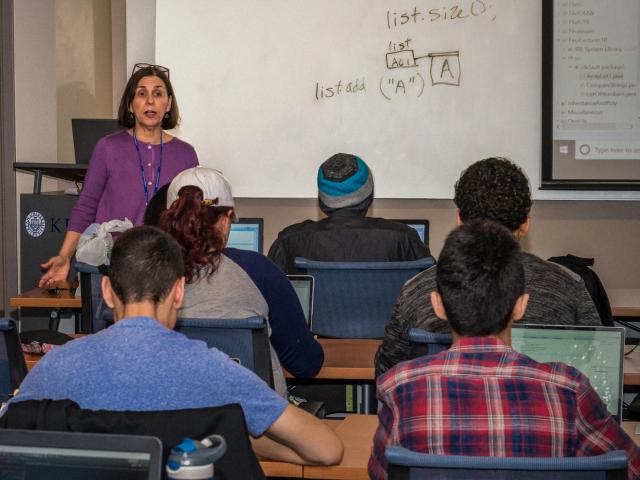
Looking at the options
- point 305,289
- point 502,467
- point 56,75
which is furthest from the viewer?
→ point 56,75

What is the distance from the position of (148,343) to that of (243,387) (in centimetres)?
17

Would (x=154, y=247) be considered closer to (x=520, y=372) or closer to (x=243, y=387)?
(x=243, y=387)

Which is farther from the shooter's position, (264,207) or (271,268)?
(264,207)

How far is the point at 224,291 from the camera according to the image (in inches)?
92.4

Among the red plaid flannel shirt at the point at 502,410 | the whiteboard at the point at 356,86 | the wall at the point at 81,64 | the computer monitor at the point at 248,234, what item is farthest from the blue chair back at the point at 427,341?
the wall at the point at 81,64

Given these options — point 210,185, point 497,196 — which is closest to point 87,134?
point 210,185

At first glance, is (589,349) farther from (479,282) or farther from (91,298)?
(91,298)

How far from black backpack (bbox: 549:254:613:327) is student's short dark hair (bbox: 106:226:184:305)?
2107mm

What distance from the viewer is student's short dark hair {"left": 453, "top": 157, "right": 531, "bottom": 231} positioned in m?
2.50

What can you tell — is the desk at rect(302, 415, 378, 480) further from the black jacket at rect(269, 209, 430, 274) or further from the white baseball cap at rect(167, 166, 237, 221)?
the black jacket at rect(269, 209, 430, 274)

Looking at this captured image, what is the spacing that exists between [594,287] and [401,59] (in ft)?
5.51

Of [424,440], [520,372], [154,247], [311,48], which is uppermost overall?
[311,48]

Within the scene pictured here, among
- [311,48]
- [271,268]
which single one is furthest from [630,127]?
[271,268]

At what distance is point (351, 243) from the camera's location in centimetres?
352
